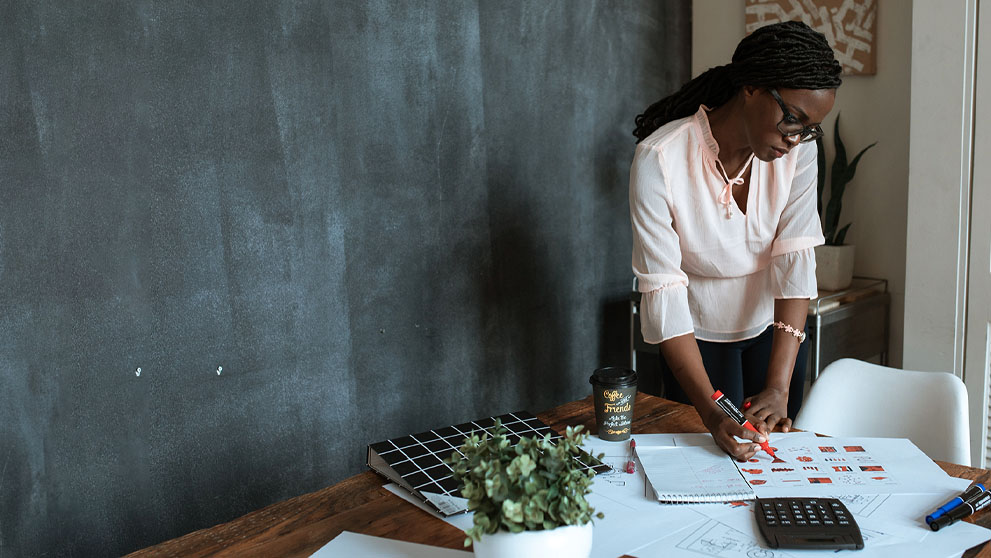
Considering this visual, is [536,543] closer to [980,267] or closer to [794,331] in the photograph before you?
[794,331]

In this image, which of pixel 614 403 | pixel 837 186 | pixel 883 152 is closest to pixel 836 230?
pixel 837 186

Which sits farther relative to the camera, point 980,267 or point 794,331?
point 980,267

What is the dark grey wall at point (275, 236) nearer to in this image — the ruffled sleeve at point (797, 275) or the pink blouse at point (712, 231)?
the pink blouse at point (712, 231)

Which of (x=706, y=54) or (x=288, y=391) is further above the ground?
(x=706, y=54)

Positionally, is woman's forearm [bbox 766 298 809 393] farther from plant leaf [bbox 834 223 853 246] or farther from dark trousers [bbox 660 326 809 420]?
plant leaf [bbox 834 223 853 246]

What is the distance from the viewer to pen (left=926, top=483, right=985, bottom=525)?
52.3 inches

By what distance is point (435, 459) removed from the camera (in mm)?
1624

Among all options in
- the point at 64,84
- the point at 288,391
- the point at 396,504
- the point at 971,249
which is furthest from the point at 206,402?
the point at 971,249

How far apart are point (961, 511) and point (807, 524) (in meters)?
0.27

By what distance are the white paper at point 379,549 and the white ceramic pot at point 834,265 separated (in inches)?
86.3

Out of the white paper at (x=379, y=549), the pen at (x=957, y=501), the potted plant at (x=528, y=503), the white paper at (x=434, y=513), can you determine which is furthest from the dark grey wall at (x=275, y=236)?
the pen at (x=957, y=501)

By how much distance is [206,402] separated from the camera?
93.6 inches

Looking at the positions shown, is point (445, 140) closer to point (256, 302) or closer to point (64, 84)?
point (256, 302)

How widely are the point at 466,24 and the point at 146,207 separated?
4.19ft
